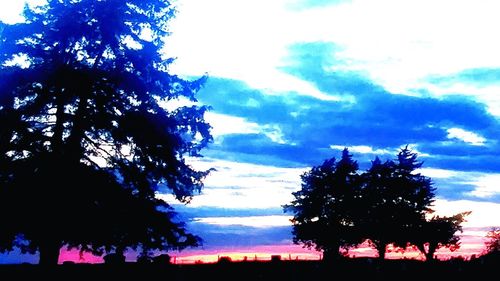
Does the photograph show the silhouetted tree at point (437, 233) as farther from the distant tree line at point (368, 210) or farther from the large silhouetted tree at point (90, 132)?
the large silhouetted tree at point (90, 132)

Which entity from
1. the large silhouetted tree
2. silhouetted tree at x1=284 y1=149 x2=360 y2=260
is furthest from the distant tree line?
the large silhouetted tree

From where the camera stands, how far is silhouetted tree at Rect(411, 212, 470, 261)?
188 ft

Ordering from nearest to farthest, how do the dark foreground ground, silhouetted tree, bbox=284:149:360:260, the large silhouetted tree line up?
1. the dark foreground ground
2. the large silhouetted tree
3. silhouetted tree, bbox=284:149:360:260

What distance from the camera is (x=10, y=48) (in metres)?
23.0

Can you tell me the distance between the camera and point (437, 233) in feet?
190

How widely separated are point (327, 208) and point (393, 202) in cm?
763

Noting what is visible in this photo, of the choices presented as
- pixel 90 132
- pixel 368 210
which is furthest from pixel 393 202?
pixel 90 132

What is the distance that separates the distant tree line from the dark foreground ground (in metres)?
37.3

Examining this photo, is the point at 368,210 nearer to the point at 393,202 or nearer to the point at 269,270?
the point at 393,202

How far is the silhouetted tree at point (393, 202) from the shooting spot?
185 ft

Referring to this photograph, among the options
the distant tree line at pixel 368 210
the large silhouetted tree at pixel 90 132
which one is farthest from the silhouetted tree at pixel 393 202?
the large silhouetted tree at pixel 90 132

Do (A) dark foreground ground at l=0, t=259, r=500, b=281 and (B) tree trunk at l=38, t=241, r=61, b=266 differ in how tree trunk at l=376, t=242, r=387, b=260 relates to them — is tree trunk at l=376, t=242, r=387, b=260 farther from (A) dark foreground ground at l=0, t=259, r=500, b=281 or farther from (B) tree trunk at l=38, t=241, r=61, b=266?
(B) tree trunk at l=38, t=241, r=61, b=266

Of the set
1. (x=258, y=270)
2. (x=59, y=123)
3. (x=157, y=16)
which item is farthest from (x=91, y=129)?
(x=258, y=270)

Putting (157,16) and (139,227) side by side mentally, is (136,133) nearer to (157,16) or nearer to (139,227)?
(139,227)
